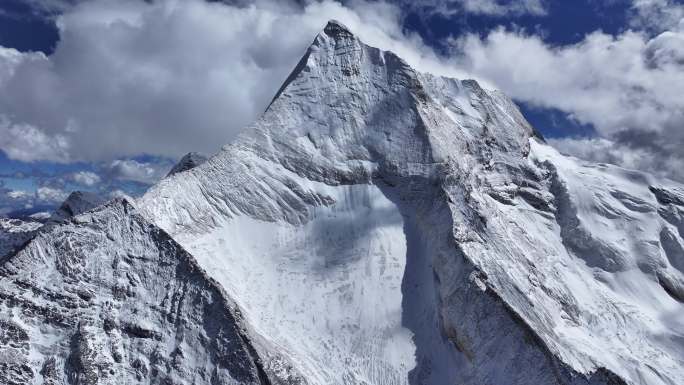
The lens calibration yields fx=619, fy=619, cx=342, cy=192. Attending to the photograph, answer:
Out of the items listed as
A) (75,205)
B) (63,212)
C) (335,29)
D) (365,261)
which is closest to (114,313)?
(365,261)

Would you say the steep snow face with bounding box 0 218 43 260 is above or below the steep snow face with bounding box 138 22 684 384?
above

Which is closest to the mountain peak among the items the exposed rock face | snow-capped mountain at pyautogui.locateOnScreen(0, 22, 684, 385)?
snow-capped mountain at pyautogui.locateOnScreen(0, 22, 684, 385)

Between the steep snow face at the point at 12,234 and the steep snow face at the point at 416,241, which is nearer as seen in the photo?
the steep snow face at the point at 416,241

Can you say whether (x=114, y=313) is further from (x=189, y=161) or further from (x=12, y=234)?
(x=12, y=234)

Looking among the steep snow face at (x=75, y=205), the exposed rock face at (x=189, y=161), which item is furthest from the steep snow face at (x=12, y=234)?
the exposed rock face at (x=189, y=161)

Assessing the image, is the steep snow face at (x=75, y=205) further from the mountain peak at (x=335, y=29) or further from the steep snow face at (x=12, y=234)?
the mountain peak at (x=335, y=29)

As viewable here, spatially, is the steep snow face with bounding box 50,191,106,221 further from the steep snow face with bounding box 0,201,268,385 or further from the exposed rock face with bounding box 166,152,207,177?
the steep snow face with bounding box 0,201,268,385

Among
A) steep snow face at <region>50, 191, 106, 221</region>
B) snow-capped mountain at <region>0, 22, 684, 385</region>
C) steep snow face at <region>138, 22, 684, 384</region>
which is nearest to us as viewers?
snow-capped mountain at <region>0, 22, 684, 385</region>
